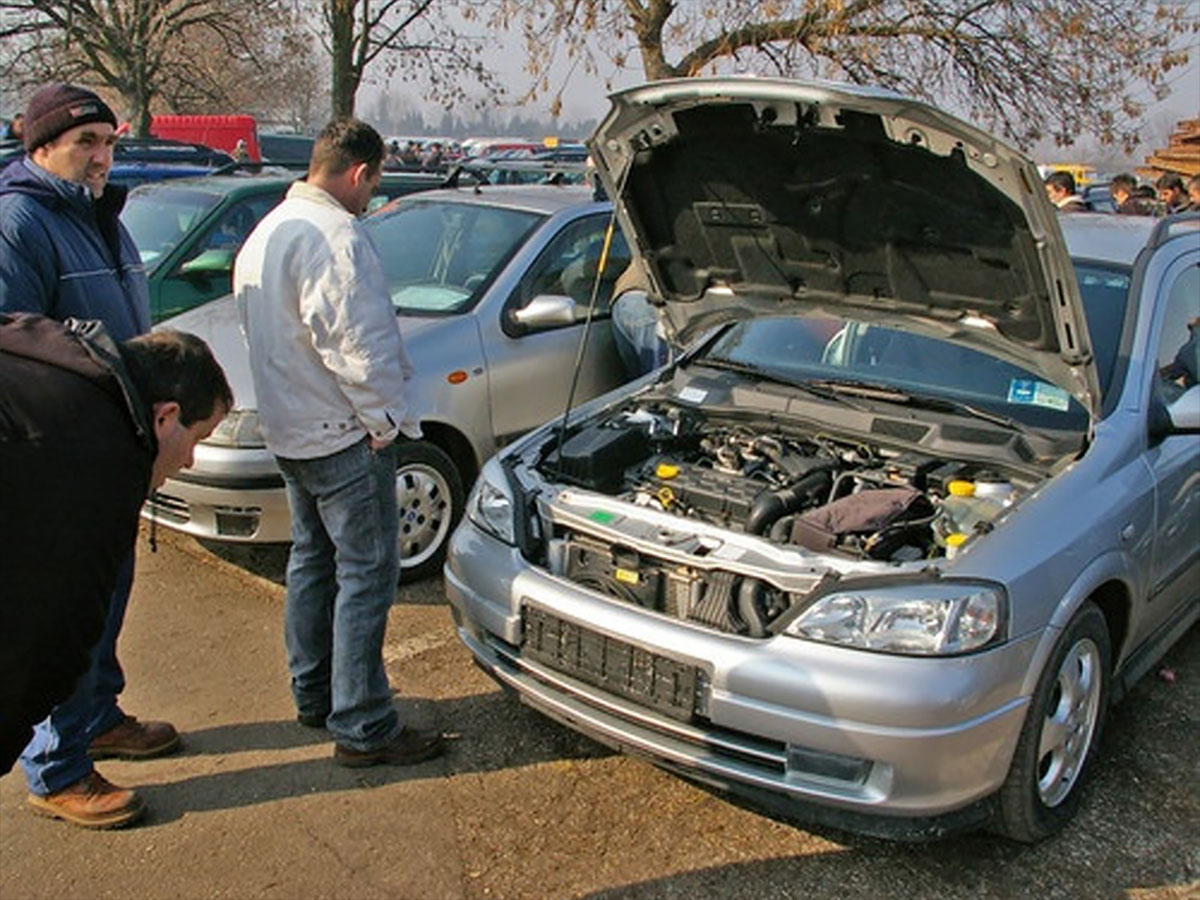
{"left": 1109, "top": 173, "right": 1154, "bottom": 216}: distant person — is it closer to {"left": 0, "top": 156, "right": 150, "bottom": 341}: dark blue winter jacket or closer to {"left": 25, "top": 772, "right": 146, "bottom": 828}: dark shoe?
{"left": 0, "top": 156, "right": 150, "bottom": 341}: dark blue winter jacket

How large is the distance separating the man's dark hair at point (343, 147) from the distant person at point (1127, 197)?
331 inches

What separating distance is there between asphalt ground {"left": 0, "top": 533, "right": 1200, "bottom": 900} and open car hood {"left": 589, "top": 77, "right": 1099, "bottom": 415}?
135 cm

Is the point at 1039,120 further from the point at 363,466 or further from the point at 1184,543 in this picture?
the point at 363,466

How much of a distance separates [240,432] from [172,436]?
2753 mm

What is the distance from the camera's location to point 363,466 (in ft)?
10.4

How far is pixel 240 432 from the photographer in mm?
4426

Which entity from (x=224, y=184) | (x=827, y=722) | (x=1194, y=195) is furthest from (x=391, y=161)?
(x=827, y=722)

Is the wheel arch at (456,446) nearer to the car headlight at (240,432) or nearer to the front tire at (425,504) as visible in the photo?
the front tire at (425,504)

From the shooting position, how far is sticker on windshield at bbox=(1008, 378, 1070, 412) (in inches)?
143

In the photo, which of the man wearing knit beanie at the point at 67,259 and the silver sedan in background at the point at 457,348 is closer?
the man wearing knit beanie at the point at 67,259

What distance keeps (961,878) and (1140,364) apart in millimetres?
1772

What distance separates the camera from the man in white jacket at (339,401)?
2977mm

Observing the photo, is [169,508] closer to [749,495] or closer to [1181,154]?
[749,495]

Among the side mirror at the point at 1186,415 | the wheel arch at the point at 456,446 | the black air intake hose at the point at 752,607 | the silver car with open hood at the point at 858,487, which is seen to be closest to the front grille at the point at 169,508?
the wheel arch at the point at 456,446
